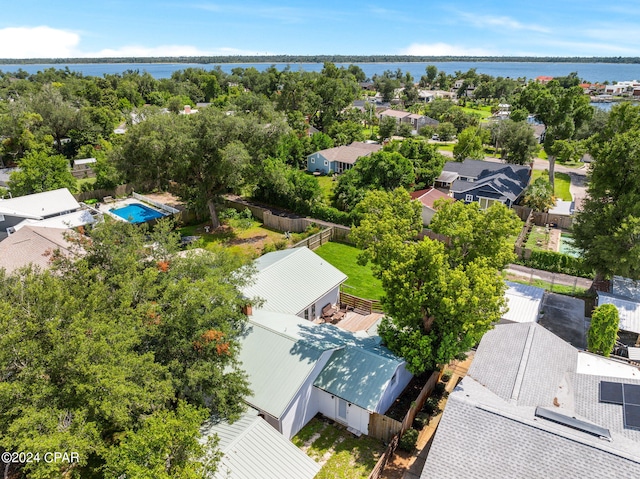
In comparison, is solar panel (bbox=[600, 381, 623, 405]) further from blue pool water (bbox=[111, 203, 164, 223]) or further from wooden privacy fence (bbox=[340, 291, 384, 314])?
blue pool water (bbox=[111, 203, 164, 223])

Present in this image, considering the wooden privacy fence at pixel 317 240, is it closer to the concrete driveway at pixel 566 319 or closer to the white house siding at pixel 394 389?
the white house siding at pixel 394 389

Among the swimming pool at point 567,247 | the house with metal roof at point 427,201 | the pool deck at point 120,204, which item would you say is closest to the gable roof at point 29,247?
the pool deck at point 120,204

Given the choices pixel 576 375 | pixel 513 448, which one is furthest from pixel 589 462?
pixel 576 375

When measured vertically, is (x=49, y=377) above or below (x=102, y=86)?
below

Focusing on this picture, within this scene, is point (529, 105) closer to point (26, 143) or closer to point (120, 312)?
point (120, 312)

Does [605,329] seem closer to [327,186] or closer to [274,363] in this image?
[274,363]

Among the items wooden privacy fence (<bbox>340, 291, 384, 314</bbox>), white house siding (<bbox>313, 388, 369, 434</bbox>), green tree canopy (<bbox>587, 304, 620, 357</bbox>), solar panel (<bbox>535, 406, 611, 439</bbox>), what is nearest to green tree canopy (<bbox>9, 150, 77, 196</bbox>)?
wooden privacy fence (<bbox>340, 291, 384, 314</bbox>)

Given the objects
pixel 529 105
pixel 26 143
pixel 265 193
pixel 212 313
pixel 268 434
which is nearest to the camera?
pixel 268 434
